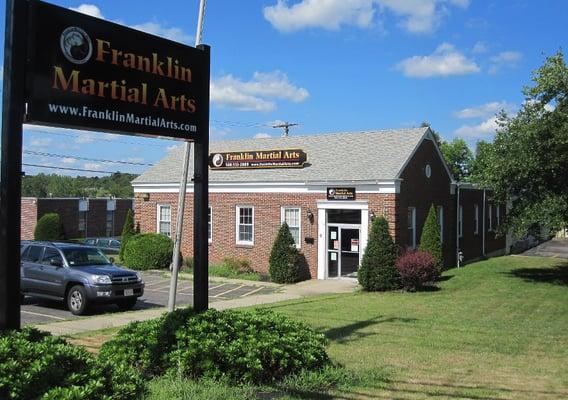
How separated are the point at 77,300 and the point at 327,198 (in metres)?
11.0

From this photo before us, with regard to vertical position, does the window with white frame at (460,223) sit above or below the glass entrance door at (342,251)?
above

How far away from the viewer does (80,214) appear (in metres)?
53.1

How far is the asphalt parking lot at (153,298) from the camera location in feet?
49.2

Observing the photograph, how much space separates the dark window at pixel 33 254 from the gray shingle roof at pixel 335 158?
29.9 ft

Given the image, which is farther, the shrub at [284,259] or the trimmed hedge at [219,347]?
the shrub at [284,259]

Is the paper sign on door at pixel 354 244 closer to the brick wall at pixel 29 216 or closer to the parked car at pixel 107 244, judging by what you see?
the parked car at pixel 107 244

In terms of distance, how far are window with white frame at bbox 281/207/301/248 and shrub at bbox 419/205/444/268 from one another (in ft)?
16.1

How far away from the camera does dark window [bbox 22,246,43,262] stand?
54.3 ft

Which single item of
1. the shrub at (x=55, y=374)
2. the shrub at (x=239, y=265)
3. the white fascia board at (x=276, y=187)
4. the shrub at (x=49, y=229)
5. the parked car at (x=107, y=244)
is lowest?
the shrub at (x=239, y=265)

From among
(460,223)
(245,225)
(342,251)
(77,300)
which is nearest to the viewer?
(77,300)

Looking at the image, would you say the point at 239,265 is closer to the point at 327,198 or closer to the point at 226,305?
the point at 327,198

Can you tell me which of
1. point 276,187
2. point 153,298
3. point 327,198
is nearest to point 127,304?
point 153,298

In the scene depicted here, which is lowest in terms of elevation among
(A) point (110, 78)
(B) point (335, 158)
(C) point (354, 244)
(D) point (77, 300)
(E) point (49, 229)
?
(D) point (77, 300)

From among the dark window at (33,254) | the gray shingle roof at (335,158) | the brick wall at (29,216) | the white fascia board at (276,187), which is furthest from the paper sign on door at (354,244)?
the brick wall at (29,216)
